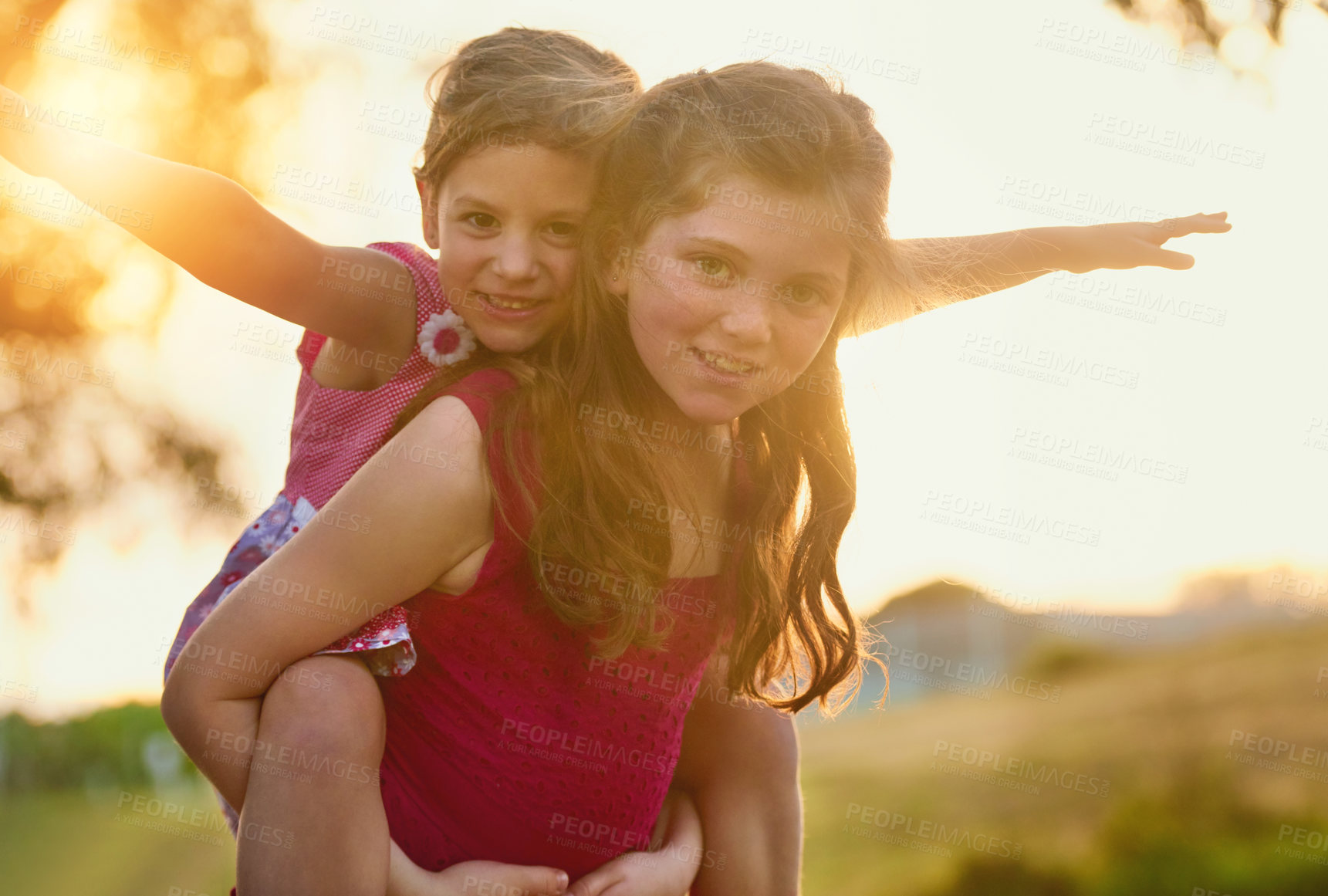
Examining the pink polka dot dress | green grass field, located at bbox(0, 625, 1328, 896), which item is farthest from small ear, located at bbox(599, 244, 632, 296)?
green grass field, located at bbox(0, 625, 1328, 896)

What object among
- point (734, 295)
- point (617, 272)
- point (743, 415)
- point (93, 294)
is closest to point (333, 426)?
point (617, 272)

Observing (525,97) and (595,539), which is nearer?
(595,539)

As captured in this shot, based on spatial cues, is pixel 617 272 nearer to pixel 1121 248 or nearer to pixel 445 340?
pixel 445 340

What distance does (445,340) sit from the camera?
6.86 ft

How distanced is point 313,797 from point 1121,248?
1866 millimetres

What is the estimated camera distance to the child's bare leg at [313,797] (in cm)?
158

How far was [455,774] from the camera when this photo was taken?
1850mm

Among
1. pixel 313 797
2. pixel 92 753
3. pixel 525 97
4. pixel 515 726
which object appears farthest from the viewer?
pixel 92 753

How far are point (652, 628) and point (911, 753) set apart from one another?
810 centimetres

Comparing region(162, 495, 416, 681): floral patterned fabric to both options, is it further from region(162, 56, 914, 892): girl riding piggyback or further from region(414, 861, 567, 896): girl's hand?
region(414, 861, 567, 896): girl's hand

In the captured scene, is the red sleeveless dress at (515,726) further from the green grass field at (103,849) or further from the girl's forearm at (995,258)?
the green grass field at (103,849)

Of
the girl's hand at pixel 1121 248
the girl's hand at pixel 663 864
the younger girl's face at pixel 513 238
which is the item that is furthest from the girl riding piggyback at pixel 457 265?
the girl's hand at pixel 1121 248

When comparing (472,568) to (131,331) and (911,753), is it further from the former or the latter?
(911,753)

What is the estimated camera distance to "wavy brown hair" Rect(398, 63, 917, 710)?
5.79 feet
